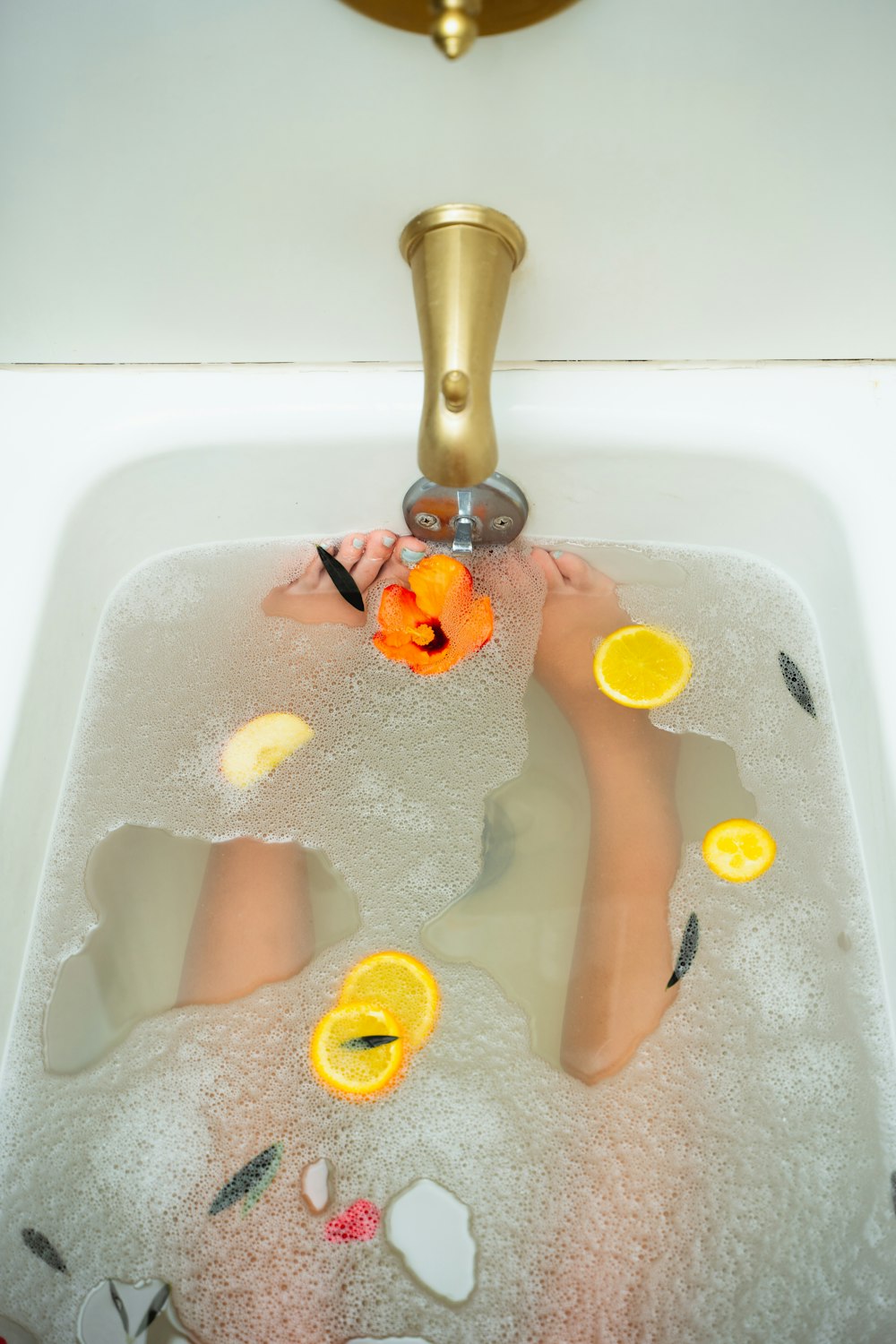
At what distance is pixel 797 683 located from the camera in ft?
3.17

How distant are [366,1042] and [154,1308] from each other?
28cm

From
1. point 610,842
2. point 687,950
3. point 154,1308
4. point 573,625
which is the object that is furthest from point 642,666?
point 154,1308

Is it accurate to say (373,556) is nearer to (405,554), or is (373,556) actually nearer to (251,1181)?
(405,554)

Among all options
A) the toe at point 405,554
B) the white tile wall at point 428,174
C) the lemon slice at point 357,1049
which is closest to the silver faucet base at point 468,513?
the toe at point 405,554

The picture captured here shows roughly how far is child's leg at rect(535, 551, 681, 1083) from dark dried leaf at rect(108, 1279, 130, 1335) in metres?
0.45

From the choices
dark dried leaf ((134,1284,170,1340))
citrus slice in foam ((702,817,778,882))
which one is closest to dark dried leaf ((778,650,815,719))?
citrus slice in foam ((702,817,778,882))

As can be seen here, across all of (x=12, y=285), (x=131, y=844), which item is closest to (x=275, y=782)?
(x=131, y=844)

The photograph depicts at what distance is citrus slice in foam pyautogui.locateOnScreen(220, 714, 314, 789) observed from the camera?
0.98 meters

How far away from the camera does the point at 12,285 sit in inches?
30.3

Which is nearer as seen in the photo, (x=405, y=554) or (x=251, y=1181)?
(x=251, y=1181)

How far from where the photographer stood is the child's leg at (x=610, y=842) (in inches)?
34.9

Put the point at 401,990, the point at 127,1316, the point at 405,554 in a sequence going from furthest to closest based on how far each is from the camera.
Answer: the point at 405,554 → the point at 401,990 → the point at 127,1316

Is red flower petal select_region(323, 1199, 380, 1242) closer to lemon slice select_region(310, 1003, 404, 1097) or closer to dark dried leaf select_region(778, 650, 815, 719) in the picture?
lemon slice select_region(310, 1003, 404, 1097)

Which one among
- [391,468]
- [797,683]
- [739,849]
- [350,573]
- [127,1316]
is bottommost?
[127,1316]
